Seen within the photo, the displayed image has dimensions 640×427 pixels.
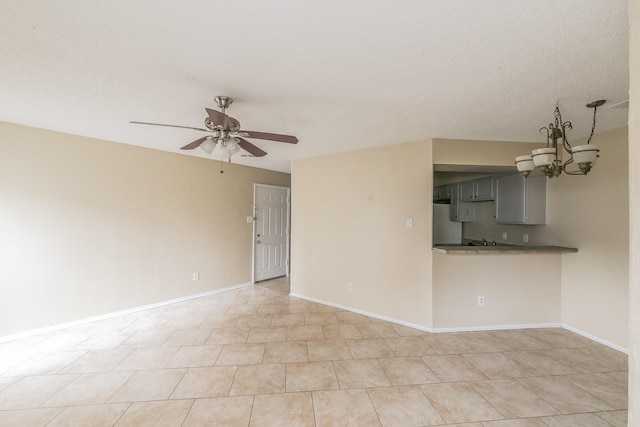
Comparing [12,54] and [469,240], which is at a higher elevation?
[12,54]

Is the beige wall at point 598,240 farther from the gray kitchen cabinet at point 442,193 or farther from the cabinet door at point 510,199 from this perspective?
the gray kitchen cabinet at point 442,193

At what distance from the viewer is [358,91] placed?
203 cm

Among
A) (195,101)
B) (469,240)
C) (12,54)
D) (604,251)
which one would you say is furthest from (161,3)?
(469,240)

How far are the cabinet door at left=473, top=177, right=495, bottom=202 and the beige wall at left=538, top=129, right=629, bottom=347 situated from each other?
2.55 feet

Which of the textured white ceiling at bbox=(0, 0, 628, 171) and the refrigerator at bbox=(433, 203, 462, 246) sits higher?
the textured white ceiling at bbox=(0, 0, 628, 171)

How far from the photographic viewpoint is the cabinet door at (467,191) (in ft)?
14.6

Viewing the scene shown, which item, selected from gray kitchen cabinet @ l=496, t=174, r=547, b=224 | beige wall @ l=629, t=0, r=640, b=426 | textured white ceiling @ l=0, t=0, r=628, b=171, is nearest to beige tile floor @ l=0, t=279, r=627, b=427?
beige wall @ l=629, t=0, r=640, b=426

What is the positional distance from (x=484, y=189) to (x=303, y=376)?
12.6 ft

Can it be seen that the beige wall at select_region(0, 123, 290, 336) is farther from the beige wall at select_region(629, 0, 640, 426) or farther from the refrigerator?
the beige wall at select_region(629, 0, 640, 426)

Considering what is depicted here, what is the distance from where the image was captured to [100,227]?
3.39 m

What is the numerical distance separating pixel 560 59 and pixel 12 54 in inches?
133

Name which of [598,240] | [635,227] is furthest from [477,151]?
[635,227]

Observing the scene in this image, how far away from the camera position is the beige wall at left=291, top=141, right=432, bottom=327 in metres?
3.30

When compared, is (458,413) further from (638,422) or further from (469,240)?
(469,240)
